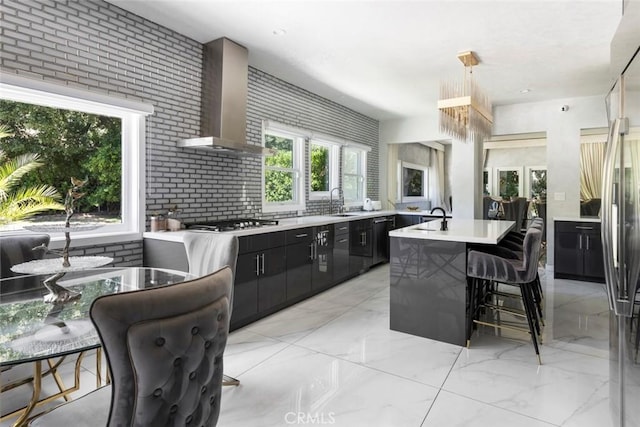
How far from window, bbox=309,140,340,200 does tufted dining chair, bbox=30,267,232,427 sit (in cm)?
439

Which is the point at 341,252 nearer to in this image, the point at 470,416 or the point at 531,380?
the point at 531,380

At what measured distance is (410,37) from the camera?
3.51 m

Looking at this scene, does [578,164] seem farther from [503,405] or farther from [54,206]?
[54,206]

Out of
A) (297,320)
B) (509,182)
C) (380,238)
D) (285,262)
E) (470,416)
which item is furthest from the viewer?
(509,182)

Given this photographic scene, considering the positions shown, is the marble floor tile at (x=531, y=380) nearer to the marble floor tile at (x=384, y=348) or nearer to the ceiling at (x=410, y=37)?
the marble floor tile at (x=384, y=348)

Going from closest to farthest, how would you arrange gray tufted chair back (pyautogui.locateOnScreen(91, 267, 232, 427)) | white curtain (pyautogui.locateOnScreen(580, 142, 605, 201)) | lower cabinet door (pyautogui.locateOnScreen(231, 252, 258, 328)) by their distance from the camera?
gray tufted chair back (pyautogui.locateOnScreen(91, 267, 232, 427)) < lower cabinet door (pyautogui.locateOnScreen(231, 252, 258, 328)) < white curtain (pyautogui.locateOnScreen(580, 142, 605, 201))

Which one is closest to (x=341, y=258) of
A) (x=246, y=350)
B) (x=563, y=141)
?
(x=246, y=350)

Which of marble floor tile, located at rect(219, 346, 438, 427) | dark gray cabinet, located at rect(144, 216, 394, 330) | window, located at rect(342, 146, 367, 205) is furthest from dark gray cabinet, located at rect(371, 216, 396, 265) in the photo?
marble floor tile, located at rect(219, 346, 438, 427)

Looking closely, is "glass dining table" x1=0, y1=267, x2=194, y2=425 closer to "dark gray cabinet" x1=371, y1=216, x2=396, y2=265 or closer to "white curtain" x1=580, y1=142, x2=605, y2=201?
"dark gray cabinet" x1=371, y1=216, x2=396, y2=265

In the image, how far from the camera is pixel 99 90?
2.86 metres

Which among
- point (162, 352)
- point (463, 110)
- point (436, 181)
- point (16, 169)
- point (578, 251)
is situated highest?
point (463, 110)

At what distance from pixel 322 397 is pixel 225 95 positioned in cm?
293

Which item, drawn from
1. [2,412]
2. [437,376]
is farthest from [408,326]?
[2,412]

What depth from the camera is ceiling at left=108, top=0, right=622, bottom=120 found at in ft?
9.68
